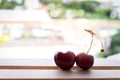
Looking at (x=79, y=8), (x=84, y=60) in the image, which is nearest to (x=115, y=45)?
(x=79, y=8)

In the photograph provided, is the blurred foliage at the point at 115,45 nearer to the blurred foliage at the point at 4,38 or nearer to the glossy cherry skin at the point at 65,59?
the blurred foliage at the point at 4,38

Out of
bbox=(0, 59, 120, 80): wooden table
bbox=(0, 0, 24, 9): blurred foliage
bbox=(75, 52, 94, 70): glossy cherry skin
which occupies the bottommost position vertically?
bbox=(0, 59, 120, 80): wooden table

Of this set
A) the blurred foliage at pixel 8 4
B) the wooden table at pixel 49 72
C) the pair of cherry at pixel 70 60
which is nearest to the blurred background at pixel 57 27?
the blurred foliage at pixel 8 4

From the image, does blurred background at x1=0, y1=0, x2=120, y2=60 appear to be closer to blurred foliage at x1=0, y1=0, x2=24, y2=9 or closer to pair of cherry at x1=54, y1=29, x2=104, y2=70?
blurred foliage at x1=0, y1=0, x2=24, y2=9

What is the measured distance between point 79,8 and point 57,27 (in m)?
0.30

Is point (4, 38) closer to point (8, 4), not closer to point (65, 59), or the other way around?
point (8, 4)

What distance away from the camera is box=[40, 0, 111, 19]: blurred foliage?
2.38 meters

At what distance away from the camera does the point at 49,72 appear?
0.90 meters

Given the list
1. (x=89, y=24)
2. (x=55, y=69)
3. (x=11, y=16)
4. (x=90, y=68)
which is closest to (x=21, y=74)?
(x=55, y=69)

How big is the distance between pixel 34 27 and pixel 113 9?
83 cm

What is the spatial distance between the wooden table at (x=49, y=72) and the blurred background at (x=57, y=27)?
1290 millimetres

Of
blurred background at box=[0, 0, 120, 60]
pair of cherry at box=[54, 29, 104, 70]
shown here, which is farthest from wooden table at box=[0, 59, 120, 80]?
blurred background at box=[0, 0, 120, 60]

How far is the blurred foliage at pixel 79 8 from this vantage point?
2383 millimetres

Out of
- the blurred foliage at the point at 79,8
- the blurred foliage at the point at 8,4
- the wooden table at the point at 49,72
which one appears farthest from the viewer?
the blurred foliage at the point at 79,8
